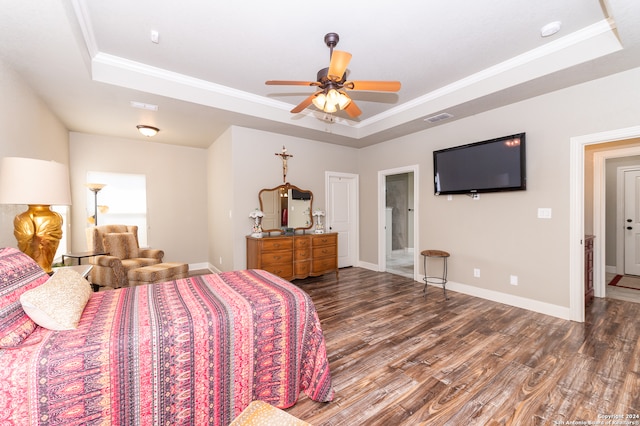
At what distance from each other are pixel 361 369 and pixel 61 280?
2.14 meters

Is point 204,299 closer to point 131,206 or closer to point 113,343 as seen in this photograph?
point 113,343

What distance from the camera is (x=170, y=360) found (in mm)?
1357

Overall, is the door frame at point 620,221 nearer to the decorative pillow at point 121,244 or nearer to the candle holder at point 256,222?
the candle holder at point 256,222

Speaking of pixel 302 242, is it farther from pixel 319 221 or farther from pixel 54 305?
pixel 54 305

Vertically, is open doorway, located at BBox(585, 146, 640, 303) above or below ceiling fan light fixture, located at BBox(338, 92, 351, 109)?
below

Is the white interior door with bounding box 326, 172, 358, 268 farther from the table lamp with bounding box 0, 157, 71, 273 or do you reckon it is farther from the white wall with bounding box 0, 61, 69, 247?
the white wall with bounding box 0, 61, 69, 247

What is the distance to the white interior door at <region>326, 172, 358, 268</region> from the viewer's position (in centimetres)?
553

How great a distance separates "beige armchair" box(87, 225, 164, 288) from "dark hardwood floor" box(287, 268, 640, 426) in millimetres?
2826

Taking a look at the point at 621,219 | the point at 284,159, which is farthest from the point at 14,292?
the point at 621,219

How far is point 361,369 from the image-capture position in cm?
217

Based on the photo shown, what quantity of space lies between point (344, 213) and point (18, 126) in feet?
15.7

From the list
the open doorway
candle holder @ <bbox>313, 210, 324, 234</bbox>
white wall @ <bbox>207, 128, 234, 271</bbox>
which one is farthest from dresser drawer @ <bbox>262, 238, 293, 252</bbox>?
the open doorway

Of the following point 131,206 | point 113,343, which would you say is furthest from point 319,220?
point 113,343

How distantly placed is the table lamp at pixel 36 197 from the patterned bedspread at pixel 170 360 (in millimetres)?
963
